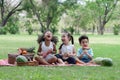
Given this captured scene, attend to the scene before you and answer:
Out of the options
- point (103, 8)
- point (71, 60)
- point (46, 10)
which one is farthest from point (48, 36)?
point (103, 8)

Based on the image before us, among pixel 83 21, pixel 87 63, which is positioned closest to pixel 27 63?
pixel 87 63

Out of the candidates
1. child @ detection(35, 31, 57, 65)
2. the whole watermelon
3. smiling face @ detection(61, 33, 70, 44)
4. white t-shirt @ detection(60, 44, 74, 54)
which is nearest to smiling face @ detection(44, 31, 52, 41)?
child @ detection(35, 31, 57, 65)

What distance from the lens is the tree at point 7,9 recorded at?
190 feet

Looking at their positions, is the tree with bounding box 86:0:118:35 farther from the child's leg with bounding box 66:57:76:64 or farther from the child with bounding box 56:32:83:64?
the child's leg with bounding box 66:57:76:64

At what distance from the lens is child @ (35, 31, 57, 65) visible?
9406mm

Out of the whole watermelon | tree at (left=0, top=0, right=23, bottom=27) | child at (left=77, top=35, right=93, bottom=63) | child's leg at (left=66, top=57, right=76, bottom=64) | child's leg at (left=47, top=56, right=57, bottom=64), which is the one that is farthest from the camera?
tree at (left=0, top=0, right=23, bottom=27)

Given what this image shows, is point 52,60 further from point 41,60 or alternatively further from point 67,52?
point 67,52

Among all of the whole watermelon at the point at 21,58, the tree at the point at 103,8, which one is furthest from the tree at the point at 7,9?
the whole watermelon at the point at 21,58

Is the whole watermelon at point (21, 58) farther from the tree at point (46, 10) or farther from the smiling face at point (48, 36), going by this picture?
the tree at point (46, 10)

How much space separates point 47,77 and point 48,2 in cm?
4825

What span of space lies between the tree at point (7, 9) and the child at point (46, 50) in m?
47.9

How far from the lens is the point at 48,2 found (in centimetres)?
5469

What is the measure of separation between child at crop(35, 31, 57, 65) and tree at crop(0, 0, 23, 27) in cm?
4788

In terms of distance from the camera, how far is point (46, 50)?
988 cm
